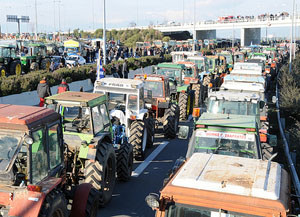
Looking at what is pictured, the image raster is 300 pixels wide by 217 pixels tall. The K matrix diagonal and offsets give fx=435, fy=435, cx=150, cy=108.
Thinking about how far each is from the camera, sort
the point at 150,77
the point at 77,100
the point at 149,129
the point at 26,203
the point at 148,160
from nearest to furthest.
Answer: the point at 26,203 < the point at 77,100 < the point at 148,160 < the point at 149,129 < the point at 150,77

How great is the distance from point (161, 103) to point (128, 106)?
3.07 meters

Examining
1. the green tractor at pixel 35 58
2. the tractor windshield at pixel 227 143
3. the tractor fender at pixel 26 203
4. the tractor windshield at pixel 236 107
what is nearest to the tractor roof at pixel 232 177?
the tractor fender at pixel 26 203

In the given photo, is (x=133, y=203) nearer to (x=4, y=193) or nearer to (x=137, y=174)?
(x=137, y=174)

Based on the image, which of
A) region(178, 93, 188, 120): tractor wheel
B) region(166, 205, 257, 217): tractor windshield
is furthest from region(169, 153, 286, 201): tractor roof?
region(178, 93, 188, 120): tractor wheel

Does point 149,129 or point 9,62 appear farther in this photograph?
point 9,62

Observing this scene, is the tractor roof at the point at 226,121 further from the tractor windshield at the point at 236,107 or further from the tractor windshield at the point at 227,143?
the tractor windshield at the point at 236,107

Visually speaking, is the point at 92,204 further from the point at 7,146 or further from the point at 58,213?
the point at 7,146

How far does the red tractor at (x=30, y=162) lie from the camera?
197 inches

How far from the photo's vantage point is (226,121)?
25.6ft

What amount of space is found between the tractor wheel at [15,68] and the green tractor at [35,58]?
1798mm

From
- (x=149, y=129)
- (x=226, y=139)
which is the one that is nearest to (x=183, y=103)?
(x=149, y=129)

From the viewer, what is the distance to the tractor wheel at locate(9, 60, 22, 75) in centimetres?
2694

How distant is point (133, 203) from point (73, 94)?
2.46 meters

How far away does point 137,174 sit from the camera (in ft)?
34.5
